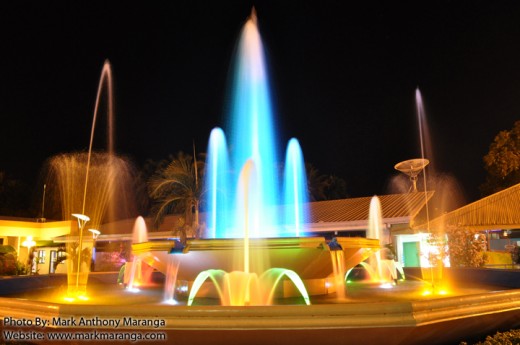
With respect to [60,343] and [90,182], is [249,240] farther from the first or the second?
[90,182]

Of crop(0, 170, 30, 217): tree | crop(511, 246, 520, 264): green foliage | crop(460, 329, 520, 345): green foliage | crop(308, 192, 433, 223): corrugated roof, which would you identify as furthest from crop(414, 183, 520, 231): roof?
crop(0, 170, 30, 217): tree

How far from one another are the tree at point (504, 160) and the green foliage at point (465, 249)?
45.6 feet

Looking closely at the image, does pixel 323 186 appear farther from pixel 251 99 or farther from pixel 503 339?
pixel 503 339

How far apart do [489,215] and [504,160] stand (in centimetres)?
1184

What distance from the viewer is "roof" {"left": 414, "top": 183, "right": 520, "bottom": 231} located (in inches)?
739

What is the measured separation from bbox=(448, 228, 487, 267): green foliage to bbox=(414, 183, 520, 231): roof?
29.5 inches

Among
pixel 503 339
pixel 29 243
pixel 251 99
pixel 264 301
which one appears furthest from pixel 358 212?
pixel 29 243

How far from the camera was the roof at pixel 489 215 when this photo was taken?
1878cm

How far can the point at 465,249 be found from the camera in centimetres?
1712

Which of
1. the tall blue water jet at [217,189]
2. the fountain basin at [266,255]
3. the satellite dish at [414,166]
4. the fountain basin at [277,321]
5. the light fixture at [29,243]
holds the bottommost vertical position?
the fountain basin at [277,321]

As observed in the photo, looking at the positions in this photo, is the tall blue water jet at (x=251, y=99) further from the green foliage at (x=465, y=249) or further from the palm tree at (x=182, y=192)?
the palm tree at (x=182, y=192)

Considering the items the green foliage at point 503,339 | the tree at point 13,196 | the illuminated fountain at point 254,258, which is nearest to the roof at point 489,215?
the illuminated fountain at point 254,258

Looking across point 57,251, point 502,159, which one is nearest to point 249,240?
point 57,251

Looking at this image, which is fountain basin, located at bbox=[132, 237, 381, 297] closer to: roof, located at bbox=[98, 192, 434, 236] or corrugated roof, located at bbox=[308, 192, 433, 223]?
roof, located at bbox=[98, 192, 434, 236]
